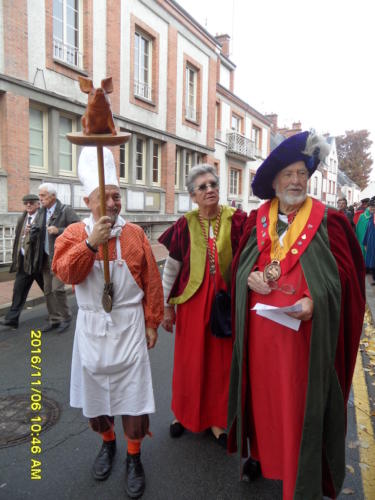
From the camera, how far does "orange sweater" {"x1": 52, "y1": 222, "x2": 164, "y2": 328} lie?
2.14 m

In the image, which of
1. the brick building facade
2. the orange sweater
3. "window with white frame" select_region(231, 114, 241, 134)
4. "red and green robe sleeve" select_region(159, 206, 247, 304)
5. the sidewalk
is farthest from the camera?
"window with white frame" select_region(231, 114, 241, 134)

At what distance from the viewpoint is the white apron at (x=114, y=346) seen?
2.29 metres

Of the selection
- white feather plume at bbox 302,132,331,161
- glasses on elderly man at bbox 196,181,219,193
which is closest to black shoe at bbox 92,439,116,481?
glasses on elderly man at bbox 196,181,219,193

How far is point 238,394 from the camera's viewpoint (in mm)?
2424

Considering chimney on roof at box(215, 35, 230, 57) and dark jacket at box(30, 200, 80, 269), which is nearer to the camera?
dark jacket at box(30, 200, 80, 269)

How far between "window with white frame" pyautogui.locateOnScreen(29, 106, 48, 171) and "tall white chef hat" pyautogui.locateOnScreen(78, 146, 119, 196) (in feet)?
30.5

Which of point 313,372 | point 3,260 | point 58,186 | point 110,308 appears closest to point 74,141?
point 110,308

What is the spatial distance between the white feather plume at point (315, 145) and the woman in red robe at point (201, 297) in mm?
791

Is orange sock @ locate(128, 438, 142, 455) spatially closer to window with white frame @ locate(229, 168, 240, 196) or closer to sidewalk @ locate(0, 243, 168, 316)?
sidewalk @ locate(0, 243, 168, 316)

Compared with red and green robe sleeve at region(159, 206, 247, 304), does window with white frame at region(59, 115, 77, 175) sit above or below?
above

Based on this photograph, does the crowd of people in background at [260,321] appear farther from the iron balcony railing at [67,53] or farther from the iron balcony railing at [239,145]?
the iron balcony railing at [239,145]

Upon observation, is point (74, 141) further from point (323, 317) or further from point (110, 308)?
point (323, 317)

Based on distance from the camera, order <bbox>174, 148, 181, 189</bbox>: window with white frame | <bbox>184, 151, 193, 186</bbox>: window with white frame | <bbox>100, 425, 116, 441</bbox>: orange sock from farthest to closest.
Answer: <bbox>184, 151, 193, 186</bbox>: window with white frame, <bbox>174, 148, 181, 189</bbox>: window with white frame, <bbox>100, 425, 116, 441</bbox>: orange sock

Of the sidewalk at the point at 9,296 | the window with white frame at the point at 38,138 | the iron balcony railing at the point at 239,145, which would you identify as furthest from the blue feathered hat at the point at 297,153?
the iron balcony railing at the point at 239,145
